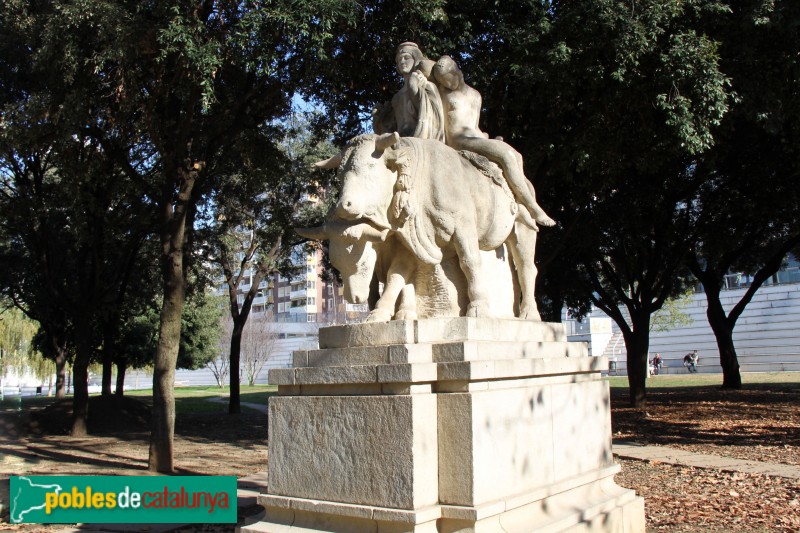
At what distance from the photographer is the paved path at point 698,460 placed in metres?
9.02

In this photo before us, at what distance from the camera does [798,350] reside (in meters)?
38.6

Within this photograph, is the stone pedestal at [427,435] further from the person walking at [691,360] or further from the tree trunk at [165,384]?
the person walking at [691,360]

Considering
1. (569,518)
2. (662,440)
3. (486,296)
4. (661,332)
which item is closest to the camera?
(569,518)

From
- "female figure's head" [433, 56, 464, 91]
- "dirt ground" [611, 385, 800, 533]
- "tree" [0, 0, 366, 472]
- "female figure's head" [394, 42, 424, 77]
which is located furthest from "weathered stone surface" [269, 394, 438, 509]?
"tree" [0, 0, 366, 472]

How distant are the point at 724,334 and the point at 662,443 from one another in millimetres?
12363

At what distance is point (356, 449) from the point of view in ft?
14.4

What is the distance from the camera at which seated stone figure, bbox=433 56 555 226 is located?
18.6 ft

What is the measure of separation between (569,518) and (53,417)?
17.4 m

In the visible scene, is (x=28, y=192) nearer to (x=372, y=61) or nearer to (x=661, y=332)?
(x=372, y=61)

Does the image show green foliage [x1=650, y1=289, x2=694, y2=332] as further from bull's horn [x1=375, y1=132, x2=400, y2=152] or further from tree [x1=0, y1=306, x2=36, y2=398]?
bull's horn [x1=375, y1=132, x2=400, y2=152]

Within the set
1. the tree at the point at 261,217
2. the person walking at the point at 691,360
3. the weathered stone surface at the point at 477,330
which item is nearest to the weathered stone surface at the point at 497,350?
the weathered stone surface at the point at 477,330

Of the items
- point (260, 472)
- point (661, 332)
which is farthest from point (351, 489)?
point (661, 332)

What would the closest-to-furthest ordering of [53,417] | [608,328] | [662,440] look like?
1. [662,440]
2. [53,417]
3. [608,328]

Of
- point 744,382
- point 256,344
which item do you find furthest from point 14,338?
point 744,382
